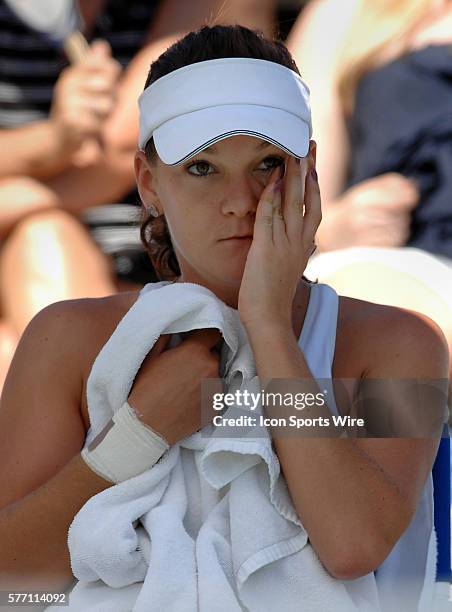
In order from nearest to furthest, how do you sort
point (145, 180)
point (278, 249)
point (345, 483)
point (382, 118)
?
1. point (345, 483)
2. point (278, 249)
3. point (145, 180)
4. point (382, 118)

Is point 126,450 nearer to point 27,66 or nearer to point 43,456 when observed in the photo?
point 43,456

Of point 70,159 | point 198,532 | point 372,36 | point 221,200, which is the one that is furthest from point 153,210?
point 372,36

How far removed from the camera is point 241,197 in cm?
145

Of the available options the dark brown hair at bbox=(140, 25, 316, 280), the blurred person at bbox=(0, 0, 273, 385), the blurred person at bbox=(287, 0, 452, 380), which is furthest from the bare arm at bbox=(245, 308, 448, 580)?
the blurred person at bbox=(0, 0, 273, 385)

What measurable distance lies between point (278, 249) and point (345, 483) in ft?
1.04

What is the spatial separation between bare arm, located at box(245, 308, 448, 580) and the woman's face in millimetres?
155

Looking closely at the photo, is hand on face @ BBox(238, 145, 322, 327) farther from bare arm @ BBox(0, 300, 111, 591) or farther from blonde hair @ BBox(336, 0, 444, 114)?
blonde hair @ BBox(336, 0, 444, 114)

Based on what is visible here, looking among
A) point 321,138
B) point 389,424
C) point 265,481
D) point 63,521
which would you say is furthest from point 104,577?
point 321,138

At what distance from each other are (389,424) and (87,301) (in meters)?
0.48

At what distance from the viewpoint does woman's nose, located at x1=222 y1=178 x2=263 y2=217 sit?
4.75ft

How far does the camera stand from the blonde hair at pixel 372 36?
9.05 feet

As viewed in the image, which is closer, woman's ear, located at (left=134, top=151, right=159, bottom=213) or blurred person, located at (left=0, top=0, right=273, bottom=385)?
woman's ear, located at (left=134, top=151, right=159, bottom=213)

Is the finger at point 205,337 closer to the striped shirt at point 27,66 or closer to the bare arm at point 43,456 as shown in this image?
the bare arm at point 43,456

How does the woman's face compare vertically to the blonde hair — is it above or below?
below
